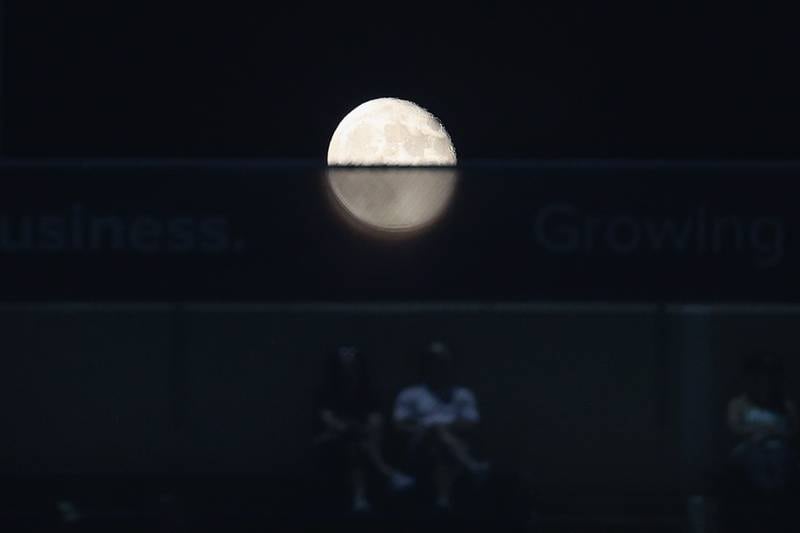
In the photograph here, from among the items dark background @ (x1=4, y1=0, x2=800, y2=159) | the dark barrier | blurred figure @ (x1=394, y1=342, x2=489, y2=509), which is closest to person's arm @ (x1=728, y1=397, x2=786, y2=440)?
the dark barrier

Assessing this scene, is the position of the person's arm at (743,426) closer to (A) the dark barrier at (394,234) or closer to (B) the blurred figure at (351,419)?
(A) the dark barrier at (394,234)

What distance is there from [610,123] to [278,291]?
8660 millimetres

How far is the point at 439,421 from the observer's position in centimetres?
1053

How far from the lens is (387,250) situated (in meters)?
10.4

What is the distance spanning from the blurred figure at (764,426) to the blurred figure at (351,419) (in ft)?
7.06

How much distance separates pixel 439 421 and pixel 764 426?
2.09 metres

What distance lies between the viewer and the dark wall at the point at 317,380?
1088cm

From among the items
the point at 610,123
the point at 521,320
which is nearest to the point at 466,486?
the point at 521,320

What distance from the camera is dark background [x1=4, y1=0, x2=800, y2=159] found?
17578 mm

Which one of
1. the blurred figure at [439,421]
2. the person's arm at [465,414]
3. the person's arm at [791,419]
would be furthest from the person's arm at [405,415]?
the person's arm at [791,419]

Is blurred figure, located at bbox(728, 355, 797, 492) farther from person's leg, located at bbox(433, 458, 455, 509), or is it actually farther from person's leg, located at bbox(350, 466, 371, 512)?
person's leg, located at bbox(350, 466, 371, 512)

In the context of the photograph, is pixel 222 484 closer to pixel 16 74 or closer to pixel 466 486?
pixel 466 486

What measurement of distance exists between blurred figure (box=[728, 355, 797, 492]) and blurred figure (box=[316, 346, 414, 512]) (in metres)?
2.15

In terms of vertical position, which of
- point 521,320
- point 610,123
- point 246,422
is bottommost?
point 246,422
